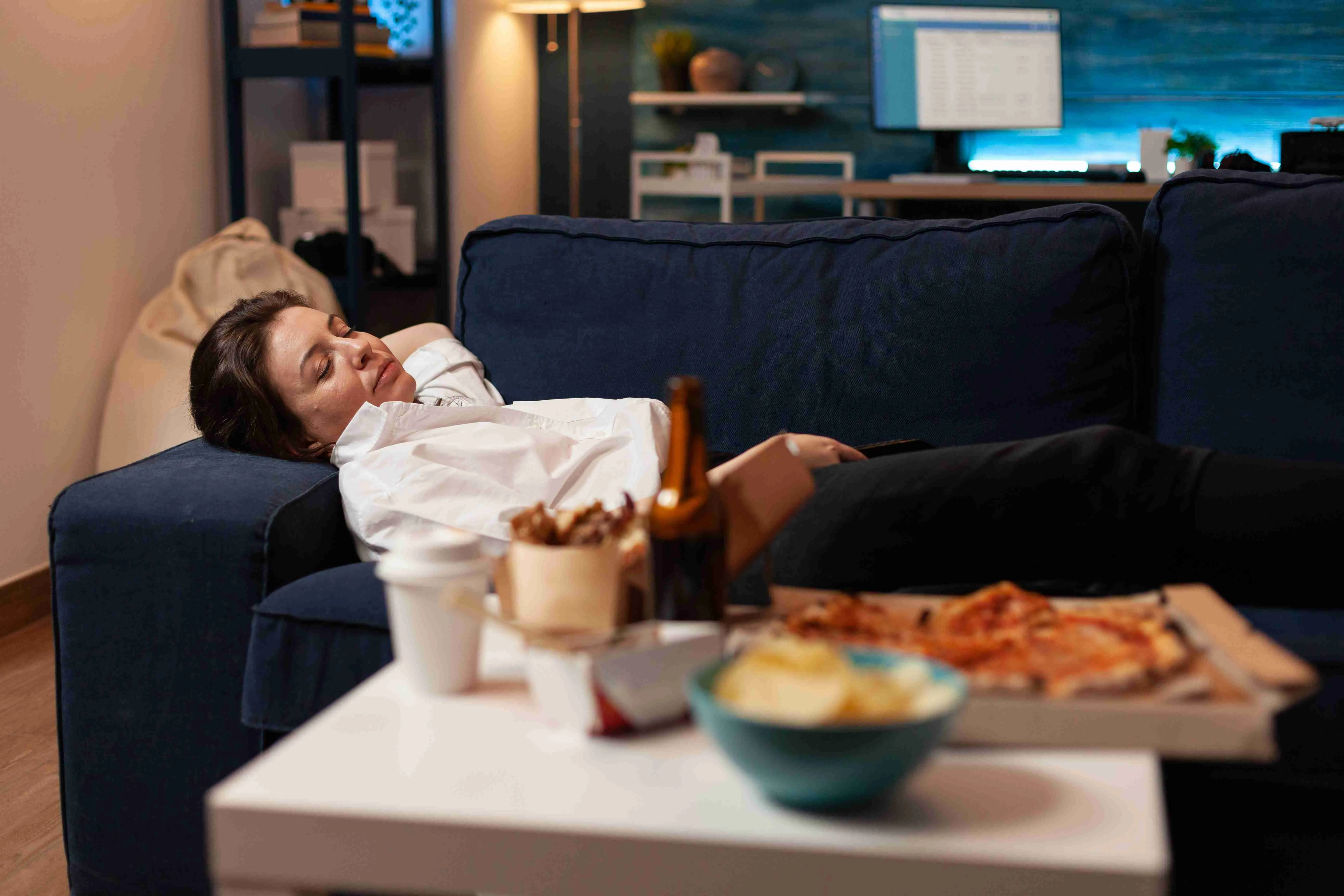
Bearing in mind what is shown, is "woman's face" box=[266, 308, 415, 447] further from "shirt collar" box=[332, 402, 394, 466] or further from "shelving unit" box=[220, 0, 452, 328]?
"shelving unit" box=[220, 0, 452, 328]

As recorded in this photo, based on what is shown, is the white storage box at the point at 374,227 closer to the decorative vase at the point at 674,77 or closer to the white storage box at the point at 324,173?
the white storage box at the point at 324,173

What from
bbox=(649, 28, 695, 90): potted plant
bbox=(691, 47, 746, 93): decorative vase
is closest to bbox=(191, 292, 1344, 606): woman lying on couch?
bbox=(691, 47, 746, 93): decorative vase

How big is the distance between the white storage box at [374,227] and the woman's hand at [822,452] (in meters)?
2.31

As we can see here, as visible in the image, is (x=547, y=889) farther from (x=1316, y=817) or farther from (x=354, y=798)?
(x=1316, y=817)

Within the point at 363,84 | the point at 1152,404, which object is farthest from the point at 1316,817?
the point at 363,84

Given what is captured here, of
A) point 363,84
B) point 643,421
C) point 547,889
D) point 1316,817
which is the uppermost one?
point 363,84

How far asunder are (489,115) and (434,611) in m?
4.49

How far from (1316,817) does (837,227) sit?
1030mm

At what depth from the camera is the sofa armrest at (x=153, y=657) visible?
141 cm

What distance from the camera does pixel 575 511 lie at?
95cm

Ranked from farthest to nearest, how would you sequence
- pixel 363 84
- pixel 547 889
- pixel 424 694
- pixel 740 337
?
1. pixel 363 84
2. pixel 740 337
3. pixel 424 694
4. pixel 547 889

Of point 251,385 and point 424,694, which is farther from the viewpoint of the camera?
point 251,385

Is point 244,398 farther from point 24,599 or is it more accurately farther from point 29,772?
point 24,599

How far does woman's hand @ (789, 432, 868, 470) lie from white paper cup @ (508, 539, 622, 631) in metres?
0.63
